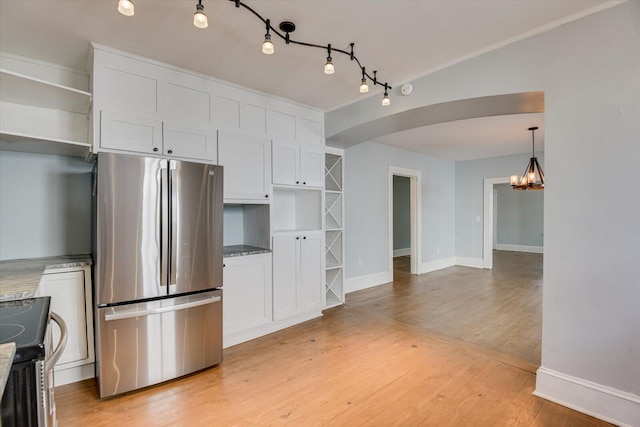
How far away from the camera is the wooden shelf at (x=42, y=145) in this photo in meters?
2.07

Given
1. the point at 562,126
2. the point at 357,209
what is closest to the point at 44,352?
the point at 562,126

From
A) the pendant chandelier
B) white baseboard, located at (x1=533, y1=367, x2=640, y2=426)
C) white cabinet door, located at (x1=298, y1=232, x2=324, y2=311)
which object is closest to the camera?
white baseboard, located at (x1=533, y1=367, x2=640, y2=426)

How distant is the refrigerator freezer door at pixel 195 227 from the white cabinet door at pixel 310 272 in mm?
1106

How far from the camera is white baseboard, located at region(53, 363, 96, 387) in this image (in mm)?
2246

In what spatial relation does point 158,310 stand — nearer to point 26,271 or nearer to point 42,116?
point 26,271

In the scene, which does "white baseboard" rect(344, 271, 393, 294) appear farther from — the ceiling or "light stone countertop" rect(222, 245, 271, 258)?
the ceiling

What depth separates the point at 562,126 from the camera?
2027mm

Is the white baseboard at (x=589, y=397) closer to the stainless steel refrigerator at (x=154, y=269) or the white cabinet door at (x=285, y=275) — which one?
the white cabinet door at (x=285, y=275)

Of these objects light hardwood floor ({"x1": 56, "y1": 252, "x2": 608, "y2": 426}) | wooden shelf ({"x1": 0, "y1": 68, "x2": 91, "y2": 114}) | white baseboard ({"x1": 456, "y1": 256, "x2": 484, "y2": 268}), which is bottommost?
light hardwood floor ({"x1": 56, "y1": 252, "x2": 608, "y2": 426})

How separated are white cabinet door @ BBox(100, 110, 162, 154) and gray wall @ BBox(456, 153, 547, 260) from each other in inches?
253

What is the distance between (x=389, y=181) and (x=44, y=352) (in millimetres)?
5080

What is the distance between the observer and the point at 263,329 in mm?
3164

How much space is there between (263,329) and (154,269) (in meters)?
1.38

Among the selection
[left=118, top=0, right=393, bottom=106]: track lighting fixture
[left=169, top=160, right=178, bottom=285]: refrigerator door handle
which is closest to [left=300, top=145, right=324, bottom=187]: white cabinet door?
[left=118, top=0, right=393, bottom=106]: track lighting fixture
